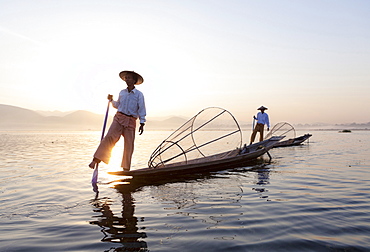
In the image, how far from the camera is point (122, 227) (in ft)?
A: 11.7

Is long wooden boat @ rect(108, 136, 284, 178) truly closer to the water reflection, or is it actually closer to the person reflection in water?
the water reflection

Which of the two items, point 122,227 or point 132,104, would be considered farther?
point 132,104

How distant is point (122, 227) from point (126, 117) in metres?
3.69

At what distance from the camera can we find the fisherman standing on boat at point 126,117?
22.0 feet

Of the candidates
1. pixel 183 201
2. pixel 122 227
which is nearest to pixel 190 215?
pixel 183 201

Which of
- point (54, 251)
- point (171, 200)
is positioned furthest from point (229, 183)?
point (54, 251)

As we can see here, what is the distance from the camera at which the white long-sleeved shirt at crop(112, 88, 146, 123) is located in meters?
6.79

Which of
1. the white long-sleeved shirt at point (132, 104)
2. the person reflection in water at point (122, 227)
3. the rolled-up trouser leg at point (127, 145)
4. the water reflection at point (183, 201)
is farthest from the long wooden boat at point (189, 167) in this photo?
the person reflection in water at point (122, 227)

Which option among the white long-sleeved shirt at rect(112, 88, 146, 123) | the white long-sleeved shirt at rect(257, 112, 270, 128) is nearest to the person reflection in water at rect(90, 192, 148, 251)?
the white long-sleeved shirt at rect(112, 88, 146, 123)

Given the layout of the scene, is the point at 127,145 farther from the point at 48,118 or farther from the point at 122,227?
the point at 48,118

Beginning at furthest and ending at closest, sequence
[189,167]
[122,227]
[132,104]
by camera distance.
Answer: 1. [189,167]
2. [132,104]
3. [122,227]

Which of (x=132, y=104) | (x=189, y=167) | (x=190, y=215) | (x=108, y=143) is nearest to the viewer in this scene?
(x=190, y=215)

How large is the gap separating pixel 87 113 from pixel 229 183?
174637 mm

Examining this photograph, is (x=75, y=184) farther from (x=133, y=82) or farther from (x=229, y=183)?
(x=229, y=183)
